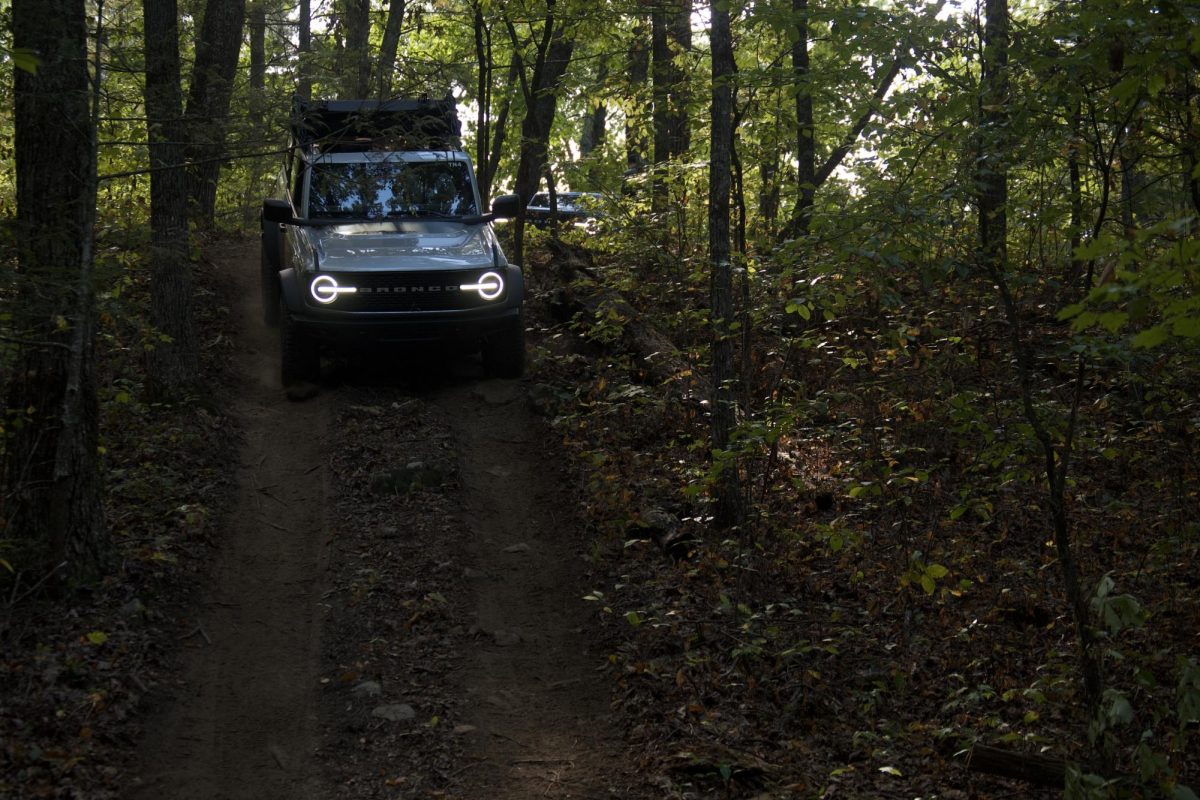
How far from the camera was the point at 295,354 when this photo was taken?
10.3 m

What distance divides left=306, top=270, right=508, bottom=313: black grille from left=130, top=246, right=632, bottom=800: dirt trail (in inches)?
42.0

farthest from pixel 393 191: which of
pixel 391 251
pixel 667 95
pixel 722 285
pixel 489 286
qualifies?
pixel 722 285

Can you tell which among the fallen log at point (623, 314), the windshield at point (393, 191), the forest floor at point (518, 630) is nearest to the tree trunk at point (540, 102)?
the fallen log at point (623, 314)

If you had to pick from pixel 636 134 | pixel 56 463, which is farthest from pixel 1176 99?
pixel 636 134

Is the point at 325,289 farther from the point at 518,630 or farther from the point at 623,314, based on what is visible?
the point at 518,630

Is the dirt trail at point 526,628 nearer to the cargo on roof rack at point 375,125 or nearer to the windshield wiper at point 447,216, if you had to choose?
the windshield wiper at point 447,216

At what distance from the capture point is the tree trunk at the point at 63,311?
6.08 metres

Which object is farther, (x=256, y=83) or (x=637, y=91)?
(x=637, y=91)

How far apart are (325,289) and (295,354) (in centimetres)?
94

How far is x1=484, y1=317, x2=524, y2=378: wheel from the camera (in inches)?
421

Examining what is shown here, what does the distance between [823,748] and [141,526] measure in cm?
527

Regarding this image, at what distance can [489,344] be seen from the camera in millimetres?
10758

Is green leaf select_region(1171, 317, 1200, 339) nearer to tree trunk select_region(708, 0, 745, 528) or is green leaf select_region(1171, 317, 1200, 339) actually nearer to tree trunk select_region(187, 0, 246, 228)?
tree trunk select_region(708, 0, 745, 528)

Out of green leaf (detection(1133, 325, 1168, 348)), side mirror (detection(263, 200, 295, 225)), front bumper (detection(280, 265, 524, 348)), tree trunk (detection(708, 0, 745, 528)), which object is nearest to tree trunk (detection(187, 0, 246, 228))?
side mirror (detection(263, 200, 295, 225))
